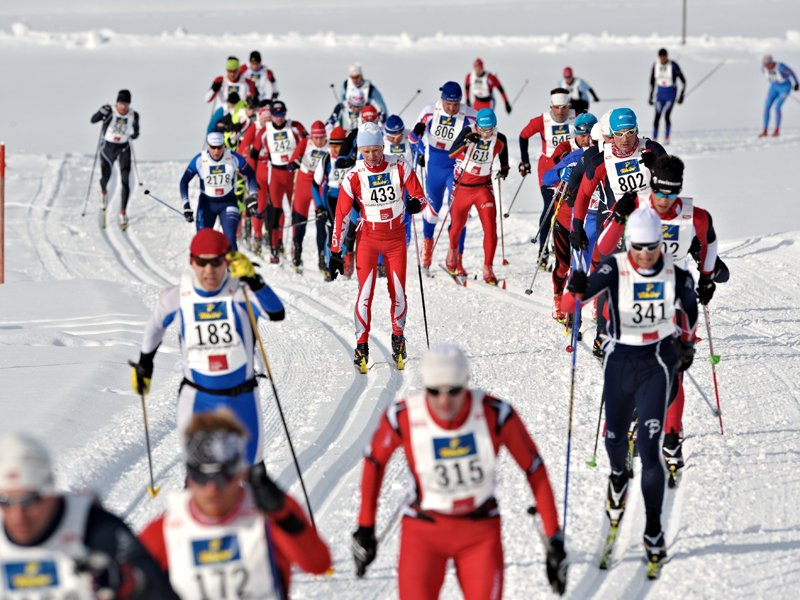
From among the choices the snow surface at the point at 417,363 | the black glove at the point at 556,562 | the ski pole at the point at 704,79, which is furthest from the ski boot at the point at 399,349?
the ski pole at the point at 704,79

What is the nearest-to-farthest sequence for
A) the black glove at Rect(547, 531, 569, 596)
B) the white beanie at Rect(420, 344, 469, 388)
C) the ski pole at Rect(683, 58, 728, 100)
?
the white beanie at Rect(420, 344, 469, 388), the black glove at Rect(547, 531, 569, 596), the ski pole at Rect(683, 58, 728, 100)

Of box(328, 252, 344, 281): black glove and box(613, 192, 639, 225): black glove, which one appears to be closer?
box(613, 192, 639, 225): black glove

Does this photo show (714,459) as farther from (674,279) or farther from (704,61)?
(704,61)

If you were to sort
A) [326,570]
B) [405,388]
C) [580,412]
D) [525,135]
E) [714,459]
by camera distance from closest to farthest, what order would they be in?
[326,570]
[714,459]
[580,412]
[405,388]
[525,135]

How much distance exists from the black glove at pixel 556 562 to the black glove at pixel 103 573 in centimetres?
201

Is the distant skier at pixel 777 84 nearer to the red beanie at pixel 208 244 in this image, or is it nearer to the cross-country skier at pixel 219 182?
the cross-country skier at pixel 219 182

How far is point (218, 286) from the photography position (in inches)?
266

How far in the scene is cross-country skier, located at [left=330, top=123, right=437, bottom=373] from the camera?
10695 mm

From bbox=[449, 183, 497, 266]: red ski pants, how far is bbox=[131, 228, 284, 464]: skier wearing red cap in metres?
6.67

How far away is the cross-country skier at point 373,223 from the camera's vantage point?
10.7m

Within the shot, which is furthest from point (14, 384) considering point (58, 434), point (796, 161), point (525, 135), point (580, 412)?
point (796, 161)

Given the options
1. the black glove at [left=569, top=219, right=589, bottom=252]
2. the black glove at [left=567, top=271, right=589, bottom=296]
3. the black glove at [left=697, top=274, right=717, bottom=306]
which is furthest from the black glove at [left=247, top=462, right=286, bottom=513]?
the black glove at [left=569, top=219, right=589, bottom=252]

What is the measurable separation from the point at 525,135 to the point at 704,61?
25.8m

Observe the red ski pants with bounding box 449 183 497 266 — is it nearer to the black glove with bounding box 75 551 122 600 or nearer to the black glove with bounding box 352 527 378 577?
the black glove with bounding box 352 527 378 577
